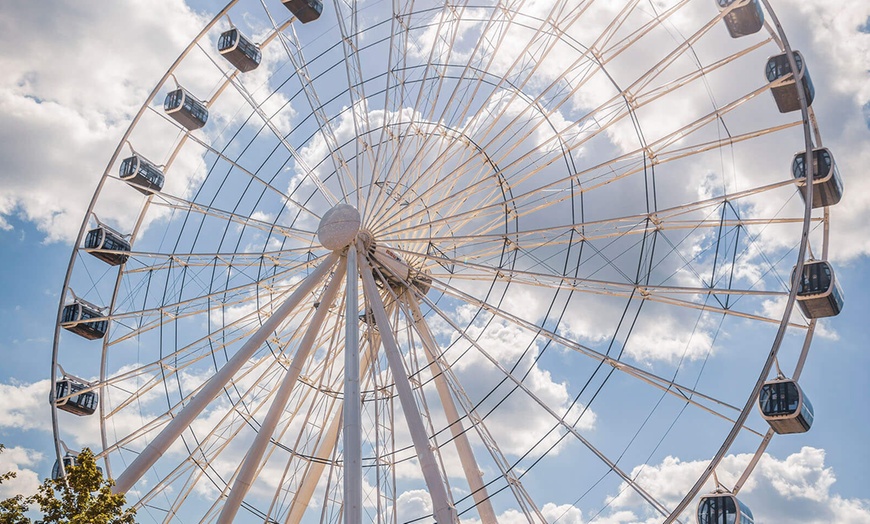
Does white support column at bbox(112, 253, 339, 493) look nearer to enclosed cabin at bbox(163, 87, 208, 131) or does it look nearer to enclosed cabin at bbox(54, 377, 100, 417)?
enclosed cabin at bbox(54, 377, 100, 417)

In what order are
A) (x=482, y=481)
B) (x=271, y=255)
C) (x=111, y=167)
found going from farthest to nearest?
(x=111, y=167)
(x=271, y=255)
(x=482, y=481)

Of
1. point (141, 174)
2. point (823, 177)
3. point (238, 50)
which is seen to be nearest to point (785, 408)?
point (823, 177)

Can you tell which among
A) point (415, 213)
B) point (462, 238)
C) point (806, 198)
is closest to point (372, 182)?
point (415, 213)

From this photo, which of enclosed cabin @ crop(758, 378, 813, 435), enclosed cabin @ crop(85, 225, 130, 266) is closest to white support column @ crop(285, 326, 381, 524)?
enclosed cabin @ crop(85, 225, 130, 266)

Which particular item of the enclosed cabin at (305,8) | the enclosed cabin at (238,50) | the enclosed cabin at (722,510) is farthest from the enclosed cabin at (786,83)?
the enclosed cabin at (238,50)

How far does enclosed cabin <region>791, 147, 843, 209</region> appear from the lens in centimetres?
2377

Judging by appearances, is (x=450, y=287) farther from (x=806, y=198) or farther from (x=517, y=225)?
(x=806, y=198)

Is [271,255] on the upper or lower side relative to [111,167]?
lower

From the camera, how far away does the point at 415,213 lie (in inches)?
1043

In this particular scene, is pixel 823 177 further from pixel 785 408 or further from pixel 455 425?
pixel 455 425

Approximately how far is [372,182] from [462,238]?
343cm

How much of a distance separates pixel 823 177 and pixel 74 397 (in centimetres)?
2155

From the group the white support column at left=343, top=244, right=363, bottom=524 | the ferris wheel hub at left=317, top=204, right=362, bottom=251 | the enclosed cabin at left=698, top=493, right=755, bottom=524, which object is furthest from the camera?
the ferris wheel hub at left=317, top=204, right=362, bottom=251

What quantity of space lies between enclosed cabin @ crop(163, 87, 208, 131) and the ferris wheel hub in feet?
27.9
